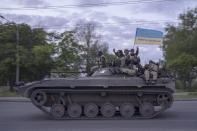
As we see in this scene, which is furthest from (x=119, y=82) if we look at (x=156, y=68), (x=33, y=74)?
(x=33, y=74)

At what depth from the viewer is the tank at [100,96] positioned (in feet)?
37.0

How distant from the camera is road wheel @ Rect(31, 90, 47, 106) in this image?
11.2 metres

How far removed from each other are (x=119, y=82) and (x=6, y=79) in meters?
18.1

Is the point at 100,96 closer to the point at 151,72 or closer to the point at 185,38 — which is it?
the point at 151,72

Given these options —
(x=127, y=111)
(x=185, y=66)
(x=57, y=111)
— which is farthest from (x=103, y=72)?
(x=185, y=66)

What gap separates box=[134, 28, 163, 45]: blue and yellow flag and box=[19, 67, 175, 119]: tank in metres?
2.92

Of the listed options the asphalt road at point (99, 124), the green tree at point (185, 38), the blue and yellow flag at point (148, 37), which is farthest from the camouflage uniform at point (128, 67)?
the green tree at point (185, 38)

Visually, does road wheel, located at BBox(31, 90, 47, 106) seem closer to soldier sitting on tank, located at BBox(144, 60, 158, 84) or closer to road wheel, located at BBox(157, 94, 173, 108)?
soldier sitting on tank, located at BBox(144, 60, 158, 84)

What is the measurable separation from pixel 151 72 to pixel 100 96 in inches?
90.1

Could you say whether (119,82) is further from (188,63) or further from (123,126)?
(188,63)

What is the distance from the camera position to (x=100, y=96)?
11.9 meters

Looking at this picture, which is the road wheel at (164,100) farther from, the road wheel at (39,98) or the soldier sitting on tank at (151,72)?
the road wheel at (39,98)

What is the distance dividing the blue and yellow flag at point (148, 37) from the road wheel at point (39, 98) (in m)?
5.23

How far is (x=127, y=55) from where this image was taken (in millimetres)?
12625
